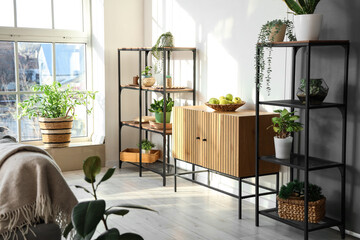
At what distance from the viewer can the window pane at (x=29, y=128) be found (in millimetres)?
Answer: 6124

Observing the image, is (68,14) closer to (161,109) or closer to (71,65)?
(71,65)

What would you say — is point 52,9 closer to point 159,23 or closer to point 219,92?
point 159,23

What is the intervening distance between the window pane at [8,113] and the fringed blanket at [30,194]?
3.21 meters

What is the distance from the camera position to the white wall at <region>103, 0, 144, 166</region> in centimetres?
623

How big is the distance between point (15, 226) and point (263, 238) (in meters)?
1.86

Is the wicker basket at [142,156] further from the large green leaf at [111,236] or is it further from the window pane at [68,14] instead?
the large green leaf at [111,236]

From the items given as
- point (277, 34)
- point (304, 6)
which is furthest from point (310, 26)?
point (277, 34)

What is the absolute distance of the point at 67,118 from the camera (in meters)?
5.97

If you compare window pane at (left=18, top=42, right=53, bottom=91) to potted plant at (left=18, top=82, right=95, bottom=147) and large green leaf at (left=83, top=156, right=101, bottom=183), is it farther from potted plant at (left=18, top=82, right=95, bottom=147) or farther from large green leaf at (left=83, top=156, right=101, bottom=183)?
large green leaf at (left=83, top=156, right=101, bottom=183)

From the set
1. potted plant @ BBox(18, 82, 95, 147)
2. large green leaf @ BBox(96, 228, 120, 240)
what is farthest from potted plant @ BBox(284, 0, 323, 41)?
potted plant @ BBox(18, 82, 95, 147)

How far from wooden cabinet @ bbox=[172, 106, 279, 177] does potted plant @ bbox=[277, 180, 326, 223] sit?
0.41 meters

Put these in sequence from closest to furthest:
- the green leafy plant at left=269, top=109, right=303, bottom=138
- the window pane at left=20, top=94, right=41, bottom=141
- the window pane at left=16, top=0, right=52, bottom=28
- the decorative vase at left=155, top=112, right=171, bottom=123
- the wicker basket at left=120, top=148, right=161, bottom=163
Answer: the green leafy plant at left=269, top=109, right=303, bottom=138, the decorative vase at left=155, top=112, right=171, bottom=123, the wicker basket at left=120, top=148, right=161, bottom=163, the window pane at left=16, top=0, right=52, bottom=28, the window pane at left=20, top=94, right=41, bottom=141

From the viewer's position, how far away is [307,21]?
3611 millimetres

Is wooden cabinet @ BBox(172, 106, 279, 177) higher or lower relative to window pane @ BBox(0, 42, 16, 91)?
lower
